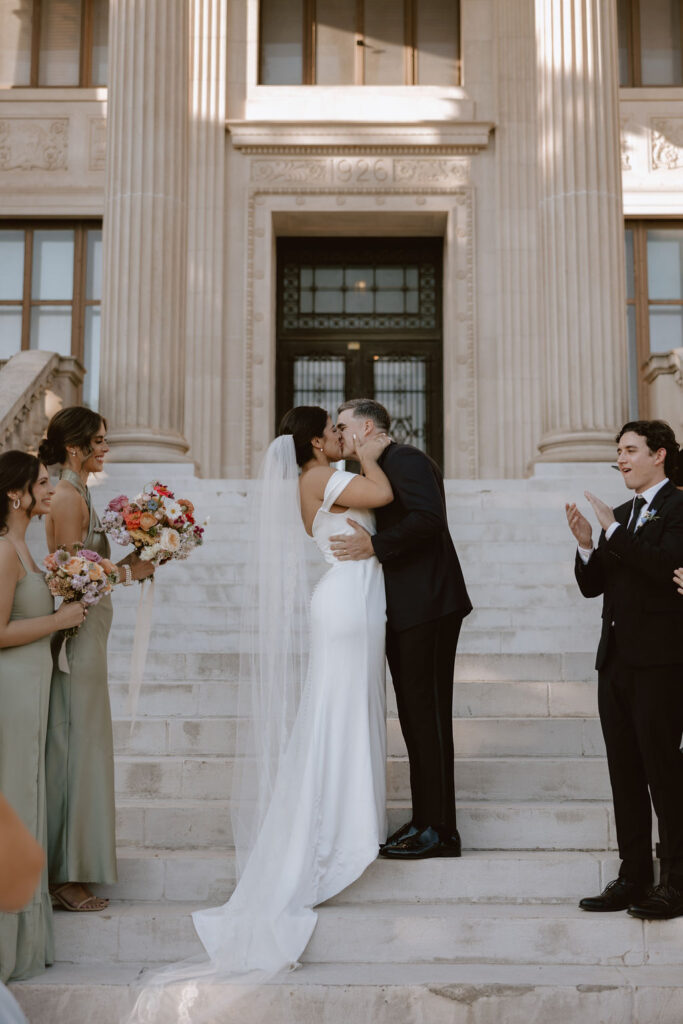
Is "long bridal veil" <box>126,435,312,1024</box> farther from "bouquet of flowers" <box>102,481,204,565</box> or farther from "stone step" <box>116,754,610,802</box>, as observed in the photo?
"stone step" <box>116,754,610,802</box>

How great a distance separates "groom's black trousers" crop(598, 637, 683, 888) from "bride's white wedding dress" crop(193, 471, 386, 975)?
1064 millimetres

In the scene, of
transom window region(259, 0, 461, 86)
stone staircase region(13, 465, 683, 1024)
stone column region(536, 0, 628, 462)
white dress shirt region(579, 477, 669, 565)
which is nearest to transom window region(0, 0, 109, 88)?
transom window region(259, 0, 461, 86)

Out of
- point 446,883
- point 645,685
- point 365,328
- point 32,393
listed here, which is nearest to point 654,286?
point 365,328

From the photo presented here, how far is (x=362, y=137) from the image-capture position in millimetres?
14742

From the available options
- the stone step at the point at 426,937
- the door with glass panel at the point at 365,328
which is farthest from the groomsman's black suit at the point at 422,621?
the door with glass panel at the point at 365,328

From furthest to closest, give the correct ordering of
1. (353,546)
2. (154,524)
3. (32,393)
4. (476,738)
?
(32,393) → (476,738) → (353,546) → (154,524)

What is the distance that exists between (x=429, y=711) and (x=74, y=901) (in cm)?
181

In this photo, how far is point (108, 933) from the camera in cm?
493

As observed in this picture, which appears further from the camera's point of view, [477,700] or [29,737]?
[477,700]

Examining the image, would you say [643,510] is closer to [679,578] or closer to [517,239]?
[679,578]

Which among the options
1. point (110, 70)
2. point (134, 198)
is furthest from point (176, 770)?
point (110, 70)

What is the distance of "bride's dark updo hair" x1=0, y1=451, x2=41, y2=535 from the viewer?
4820 mm

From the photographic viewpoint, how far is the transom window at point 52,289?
15.4 metres

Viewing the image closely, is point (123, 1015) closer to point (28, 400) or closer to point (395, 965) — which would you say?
point (395, 965)
